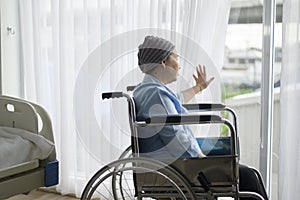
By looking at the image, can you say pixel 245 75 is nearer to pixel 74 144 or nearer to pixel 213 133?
pixel 213 133

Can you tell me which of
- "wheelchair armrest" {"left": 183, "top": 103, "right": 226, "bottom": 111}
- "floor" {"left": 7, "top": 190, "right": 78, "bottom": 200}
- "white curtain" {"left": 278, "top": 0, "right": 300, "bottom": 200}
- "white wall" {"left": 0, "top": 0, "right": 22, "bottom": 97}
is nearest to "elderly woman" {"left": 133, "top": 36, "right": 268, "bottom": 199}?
"wheelchair armrest" {"left": 183, "top": 103, "right": 226, "bottom": 111}

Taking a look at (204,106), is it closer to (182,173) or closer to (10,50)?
(182,173)

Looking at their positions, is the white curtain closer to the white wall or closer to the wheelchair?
the wheelchair

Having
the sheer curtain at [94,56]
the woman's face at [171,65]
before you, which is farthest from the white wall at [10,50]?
the woman's face at [171,65]

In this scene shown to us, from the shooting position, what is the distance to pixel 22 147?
8.07 feet

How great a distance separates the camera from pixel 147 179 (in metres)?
1.91

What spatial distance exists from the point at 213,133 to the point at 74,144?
3.55ft

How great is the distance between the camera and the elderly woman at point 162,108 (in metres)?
1.92

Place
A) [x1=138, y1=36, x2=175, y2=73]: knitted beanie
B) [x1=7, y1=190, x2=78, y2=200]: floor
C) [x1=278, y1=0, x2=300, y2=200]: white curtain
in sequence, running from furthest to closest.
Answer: [x1=7, y1=190, x2=78, y2=200]: floor
[x1=278, y1=0, x2=300, y2=200]: white curtain
[x1=138, y1=36, x2=175, y2=73]: knitted beanie

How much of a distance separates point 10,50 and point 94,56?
2.61ft

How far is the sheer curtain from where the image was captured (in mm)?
2520

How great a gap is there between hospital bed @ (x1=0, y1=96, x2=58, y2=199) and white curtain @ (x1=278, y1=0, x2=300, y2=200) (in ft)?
4.08

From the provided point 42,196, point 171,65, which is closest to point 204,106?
point 171,65

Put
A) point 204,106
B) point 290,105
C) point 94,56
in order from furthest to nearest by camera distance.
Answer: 1. point 94,56
2. point 290,105
3. point 204,106
